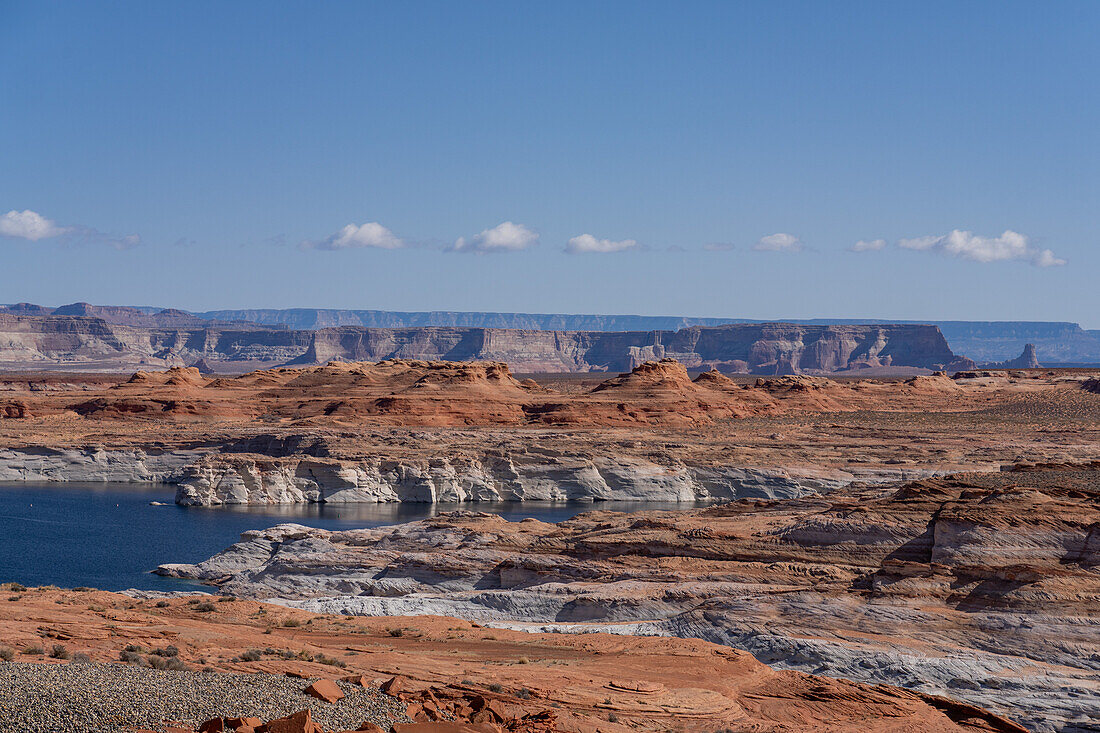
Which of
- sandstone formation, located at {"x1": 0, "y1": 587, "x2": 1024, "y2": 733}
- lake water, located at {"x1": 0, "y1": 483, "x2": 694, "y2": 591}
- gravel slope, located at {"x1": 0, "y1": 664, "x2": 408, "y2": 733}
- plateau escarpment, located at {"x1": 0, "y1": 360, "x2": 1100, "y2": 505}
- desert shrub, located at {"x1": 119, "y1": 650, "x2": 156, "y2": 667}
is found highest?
gravel slope, located at {"x1": 0, "y1": 664, "x2": 408, "y2": 733}

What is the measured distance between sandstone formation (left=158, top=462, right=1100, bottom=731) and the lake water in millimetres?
6427

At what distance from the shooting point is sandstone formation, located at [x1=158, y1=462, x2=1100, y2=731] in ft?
76.1

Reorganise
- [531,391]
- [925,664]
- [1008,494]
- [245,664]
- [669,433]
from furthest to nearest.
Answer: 1. [531,391]
2. [669,433]
3. [1008,494]
4. [925,664]
5. [245,664]

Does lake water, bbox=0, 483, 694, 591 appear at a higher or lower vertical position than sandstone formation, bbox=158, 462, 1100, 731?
lower

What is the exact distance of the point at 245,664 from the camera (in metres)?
18.7

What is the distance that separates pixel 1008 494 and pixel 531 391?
287 feet

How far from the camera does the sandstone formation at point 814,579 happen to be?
23.2 m

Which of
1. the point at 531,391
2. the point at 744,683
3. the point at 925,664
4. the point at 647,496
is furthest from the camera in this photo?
the point at 531,391

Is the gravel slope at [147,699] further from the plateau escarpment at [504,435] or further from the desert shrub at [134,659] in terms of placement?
the plateau escarpment at [504,435]

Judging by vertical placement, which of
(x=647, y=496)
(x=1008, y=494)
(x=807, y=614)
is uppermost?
(x=1008, y=494)

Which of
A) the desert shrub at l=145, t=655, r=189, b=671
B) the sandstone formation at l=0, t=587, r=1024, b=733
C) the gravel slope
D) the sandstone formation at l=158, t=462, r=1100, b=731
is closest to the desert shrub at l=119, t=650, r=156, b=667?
the desert shrub at l=145, t=655, r=189, b=671

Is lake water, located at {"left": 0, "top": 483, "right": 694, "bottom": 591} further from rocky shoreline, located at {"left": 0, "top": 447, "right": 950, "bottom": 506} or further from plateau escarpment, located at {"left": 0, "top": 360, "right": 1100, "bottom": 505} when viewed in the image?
plateau escarpment, located at {"left": 0, "top": 360, "right": 1100, "bottom": 505}

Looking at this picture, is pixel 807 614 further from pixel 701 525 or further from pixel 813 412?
pixel 813 412

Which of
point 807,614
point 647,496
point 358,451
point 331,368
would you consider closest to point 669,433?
point 647,496
